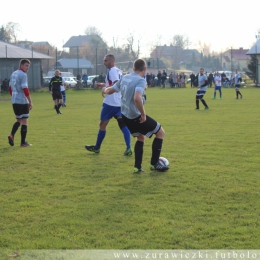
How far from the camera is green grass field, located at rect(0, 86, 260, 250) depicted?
494cm

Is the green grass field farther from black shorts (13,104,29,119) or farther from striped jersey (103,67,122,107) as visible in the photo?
striped jersey (103,67,122,107)

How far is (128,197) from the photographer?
6496mm

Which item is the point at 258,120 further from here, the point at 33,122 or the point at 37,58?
the point at 37,58

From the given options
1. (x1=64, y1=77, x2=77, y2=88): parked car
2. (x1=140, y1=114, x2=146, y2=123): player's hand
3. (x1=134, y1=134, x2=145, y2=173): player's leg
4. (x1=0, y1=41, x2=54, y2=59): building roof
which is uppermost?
(x1=0, y1=41, x2=54, y2=59): building roof

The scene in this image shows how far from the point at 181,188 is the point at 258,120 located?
9.73 m

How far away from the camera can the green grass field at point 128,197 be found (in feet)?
16.2

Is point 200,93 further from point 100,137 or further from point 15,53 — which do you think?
point 15,53

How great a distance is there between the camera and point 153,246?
4680 millimetres

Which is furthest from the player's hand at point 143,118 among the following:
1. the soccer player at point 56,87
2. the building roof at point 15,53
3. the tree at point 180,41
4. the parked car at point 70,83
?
the tree at point 180,41

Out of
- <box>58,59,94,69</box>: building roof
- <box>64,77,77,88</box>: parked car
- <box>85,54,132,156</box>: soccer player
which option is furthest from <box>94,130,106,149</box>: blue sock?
<box>58,59,94,69</box>: building roof

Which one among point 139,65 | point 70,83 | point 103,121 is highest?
point 70,83

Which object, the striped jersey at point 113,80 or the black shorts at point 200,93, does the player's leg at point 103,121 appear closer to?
the striped jersey at point 113,80

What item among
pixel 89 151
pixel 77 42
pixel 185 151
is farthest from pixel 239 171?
pixel 77 42

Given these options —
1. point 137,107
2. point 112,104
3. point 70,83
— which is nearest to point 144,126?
point 137,107
